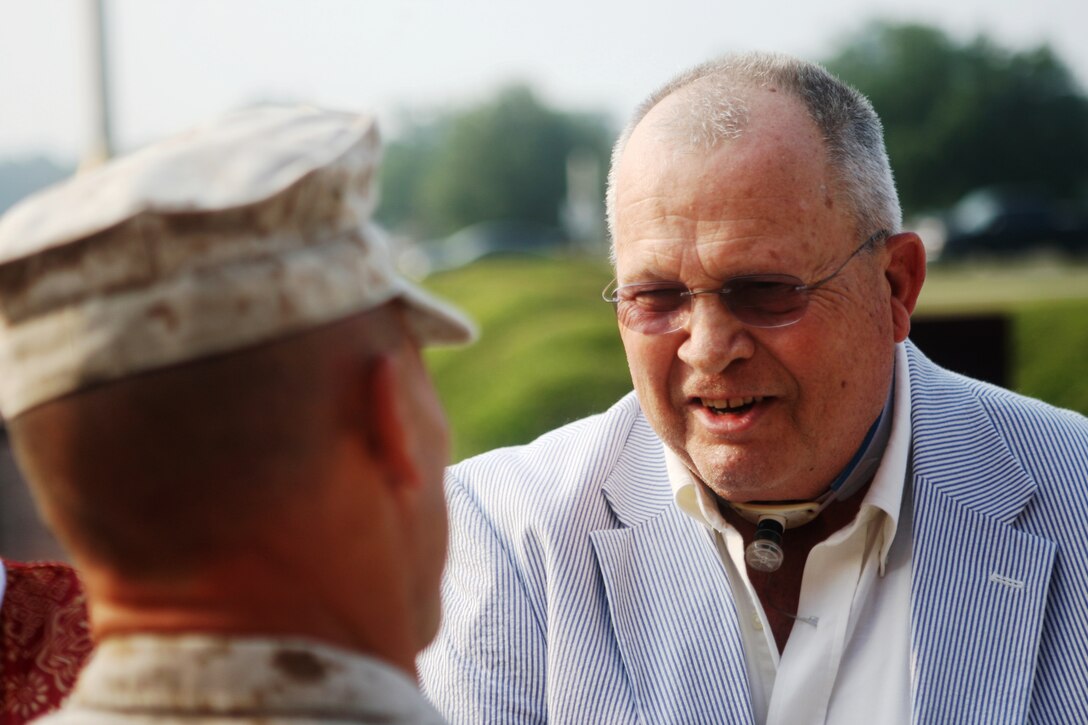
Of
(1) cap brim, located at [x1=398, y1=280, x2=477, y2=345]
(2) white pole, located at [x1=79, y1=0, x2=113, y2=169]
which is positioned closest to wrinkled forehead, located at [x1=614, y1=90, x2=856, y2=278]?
(1) cap brim, located at [x1=398, y1=280, x2=477, y2=345]

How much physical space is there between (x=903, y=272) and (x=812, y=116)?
49 cm

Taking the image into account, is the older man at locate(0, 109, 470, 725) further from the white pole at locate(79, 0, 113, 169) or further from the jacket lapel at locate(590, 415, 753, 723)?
the white pole at locate(79, 0, 113, 169)

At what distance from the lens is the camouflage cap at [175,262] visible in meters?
1.29

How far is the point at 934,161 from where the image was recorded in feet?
180

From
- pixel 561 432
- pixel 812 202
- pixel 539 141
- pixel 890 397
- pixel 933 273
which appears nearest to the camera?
pixel 812 202

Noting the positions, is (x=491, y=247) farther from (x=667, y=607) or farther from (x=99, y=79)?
(x=667, y=607)

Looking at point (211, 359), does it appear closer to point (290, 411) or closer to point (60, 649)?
point (290, 411)

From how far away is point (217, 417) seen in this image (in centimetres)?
129

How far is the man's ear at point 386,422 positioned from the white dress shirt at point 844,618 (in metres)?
1.68

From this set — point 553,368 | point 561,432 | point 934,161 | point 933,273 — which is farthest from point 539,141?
point 561,432

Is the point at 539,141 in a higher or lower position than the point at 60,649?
lower

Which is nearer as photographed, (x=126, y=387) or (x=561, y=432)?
(x=126, y=387)

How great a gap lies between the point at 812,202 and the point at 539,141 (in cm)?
6996

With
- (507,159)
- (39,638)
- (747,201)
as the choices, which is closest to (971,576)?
(747,201)
